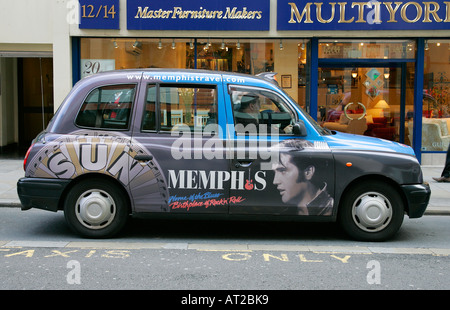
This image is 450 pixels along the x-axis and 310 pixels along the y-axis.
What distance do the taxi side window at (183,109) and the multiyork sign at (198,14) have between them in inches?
266

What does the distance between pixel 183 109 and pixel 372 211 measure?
254 cm

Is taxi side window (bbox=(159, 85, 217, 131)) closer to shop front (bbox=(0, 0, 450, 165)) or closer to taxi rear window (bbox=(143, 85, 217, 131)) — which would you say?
taxi rear window (bbox=(143, 85, 217, 131))

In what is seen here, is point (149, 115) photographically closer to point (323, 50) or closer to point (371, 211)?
point (371, 211)

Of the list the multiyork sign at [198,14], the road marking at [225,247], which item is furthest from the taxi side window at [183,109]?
the multiyork sign at [198,14]

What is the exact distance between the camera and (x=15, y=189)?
392 inches

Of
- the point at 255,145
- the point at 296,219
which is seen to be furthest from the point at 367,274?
the point at 255,145

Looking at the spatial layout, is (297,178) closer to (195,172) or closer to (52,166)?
(195,172)

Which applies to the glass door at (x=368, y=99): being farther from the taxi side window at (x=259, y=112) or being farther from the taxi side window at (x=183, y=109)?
the taxi side window at (x=183, y=109)

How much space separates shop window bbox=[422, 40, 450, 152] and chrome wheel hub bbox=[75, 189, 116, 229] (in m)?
9.29

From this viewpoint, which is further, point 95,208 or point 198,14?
point 198,14

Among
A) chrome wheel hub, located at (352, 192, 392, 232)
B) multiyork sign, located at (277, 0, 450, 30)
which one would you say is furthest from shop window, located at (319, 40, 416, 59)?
chrome wheel hub, located at (352, 192, 392, 232)

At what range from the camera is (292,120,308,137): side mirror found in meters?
6.44

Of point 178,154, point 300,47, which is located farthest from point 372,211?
point 300,47

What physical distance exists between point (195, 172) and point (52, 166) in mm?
1694
